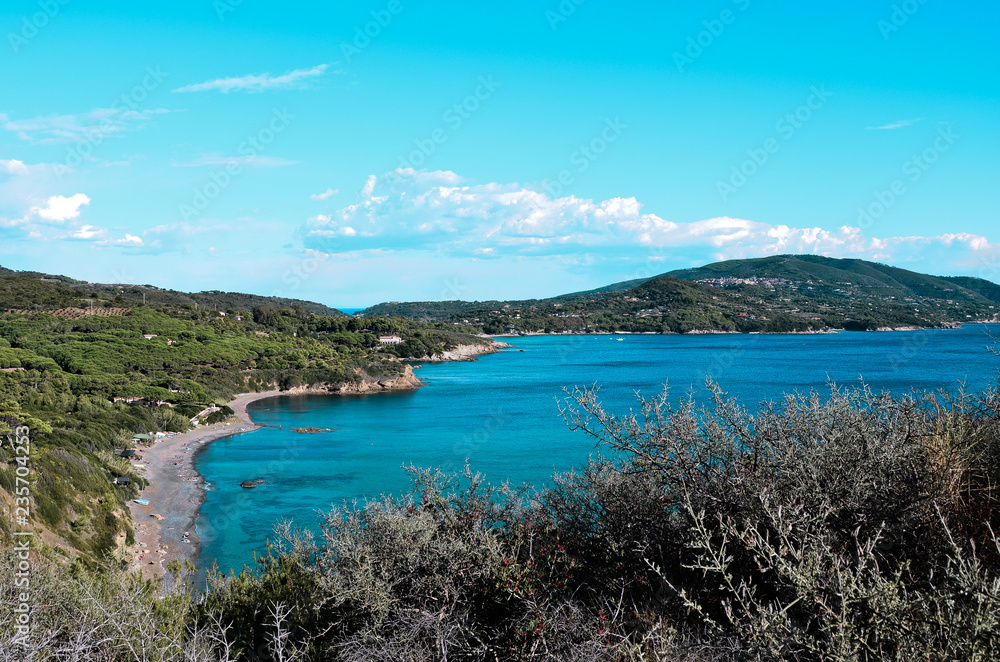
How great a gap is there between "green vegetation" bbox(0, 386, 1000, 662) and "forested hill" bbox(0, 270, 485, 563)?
1303 centimetres

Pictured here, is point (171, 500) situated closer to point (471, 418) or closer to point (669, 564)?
point (471, 418)

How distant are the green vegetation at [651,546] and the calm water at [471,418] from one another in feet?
4.57

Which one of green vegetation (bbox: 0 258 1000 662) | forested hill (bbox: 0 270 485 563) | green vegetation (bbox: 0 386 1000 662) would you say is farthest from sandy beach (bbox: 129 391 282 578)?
green vegetation (bbox: 0 386 1000 662)

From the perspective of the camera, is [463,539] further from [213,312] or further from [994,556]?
[213,312]

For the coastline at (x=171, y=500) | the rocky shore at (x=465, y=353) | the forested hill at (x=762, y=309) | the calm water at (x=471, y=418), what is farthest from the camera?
the forested hill at (x=762, y=309)

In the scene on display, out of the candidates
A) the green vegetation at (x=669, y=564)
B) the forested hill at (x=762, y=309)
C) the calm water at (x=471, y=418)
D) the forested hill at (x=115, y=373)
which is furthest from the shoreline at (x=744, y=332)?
the green vegetation at (x=669, y=564)

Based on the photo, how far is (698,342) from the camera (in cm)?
12206

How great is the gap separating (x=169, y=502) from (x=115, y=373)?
2695 centimetres

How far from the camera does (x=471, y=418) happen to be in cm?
5044

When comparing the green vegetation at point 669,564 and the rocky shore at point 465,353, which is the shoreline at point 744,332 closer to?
the rocky shore at point 465,353

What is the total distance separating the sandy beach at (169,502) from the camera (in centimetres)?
2180

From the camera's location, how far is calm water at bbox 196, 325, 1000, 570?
29.9 metres

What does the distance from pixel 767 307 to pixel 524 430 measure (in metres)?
139

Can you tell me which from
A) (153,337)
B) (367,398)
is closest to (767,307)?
(367,398)
